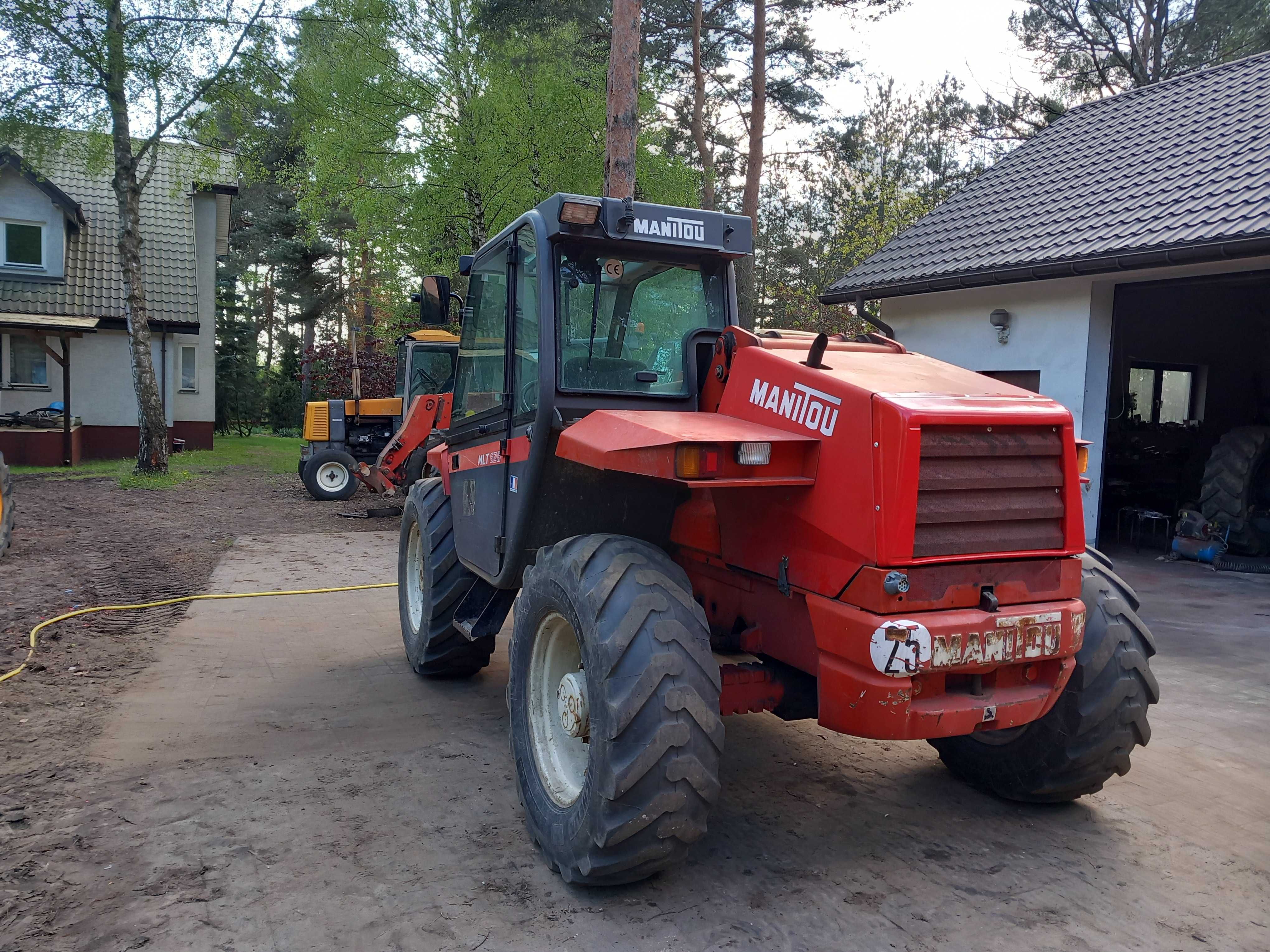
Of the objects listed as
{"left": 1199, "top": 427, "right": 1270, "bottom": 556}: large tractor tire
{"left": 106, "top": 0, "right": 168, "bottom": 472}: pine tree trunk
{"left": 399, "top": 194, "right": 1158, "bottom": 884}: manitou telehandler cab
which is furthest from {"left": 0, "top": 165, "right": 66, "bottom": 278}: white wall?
{"left": 1199, "top": 427, "right": 1270, "bottom": 556}: large tractor tire

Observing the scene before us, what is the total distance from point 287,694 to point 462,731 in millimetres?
1289

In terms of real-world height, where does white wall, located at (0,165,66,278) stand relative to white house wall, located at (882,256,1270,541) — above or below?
above

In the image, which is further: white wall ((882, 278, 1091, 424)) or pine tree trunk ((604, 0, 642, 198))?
white wall ((882, 278, 1091, 424))

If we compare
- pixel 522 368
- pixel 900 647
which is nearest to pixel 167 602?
pixel 522 368

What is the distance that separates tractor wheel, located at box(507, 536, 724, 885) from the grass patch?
1420 centimetres

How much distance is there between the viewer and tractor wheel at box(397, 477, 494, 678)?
5.37 m

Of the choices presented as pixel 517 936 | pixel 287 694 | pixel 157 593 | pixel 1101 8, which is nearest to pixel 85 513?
pixel 157 593

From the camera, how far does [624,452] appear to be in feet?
10.6

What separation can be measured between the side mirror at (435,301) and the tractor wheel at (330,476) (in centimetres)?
1097

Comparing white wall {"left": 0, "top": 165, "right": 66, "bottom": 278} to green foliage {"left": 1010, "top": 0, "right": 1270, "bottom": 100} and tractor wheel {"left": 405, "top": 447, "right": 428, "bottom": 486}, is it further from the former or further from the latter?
green foliage {"left": 1010, "top": 0, "right": 1270, "bottom": 100}

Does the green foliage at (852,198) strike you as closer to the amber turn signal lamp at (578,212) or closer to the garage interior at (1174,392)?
the garage interior at (1174,392)

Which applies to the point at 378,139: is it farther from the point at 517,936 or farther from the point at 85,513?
the point at 517,936

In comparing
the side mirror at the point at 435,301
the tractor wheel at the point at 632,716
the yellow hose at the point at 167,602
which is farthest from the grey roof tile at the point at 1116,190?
the tractor wheel at the point at 632,716

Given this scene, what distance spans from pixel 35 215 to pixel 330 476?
11.1 metres
